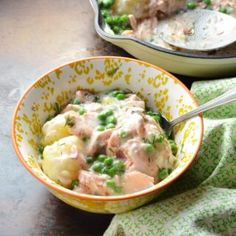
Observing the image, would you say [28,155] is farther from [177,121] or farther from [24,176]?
[177,121]

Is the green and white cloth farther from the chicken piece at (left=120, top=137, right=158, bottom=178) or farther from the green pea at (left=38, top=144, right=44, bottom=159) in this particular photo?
the green pea at (left=38, top=144, right=44, bottom=159)

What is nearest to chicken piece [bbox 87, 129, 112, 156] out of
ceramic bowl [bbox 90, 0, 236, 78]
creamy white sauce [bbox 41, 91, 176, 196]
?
creamy white sauce [bbox 41, 91, 176, 196]

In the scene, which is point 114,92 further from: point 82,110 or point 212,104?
point 212,104

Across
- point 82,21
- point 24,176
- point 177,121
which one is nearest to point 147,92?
point 177,121

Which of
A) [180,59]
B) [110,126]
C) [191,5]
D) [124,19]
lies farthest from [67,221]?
[191,5]

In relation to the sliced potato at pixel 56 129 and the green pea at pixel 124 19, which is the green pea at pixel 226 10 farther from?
the sliced potato at pixel 56 129

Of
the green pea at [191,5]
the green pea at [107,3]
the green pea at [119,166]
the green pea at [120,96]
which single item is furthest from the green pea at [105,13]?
the green pea at [119,166]
